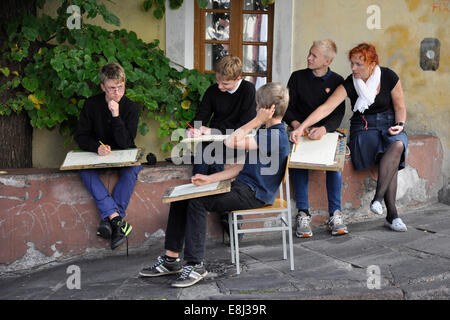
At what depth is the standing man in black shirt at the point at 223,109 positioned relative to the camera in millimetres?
4191

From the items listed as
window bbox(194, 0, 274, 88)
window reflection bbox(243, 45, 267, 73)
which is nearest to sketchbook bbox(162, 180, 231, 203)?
window bbox(194, 0, 274, 88)

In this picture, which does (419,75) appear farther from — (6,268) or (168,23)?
(6,268)

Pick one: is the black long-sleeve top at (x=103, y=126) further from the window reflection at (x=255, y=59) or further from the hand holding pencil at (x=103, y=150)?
the window reflection at (x=255, y=59)

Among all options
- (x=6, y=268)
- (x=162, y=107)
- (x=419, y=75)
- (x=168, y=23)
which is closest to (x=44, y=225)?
(x=6, y=268)

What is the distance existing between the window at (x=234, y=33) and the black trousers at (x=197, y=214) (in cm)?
263

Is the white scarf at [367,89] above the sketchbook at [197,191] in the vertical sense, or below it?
above

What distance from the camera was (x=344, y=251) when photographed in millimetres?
3916

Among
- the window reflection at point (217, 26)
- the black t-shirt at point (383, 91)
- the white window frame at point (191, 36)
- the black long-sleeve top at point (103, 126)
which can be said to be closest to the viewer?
the black long-sleeve top at point (103, 126)

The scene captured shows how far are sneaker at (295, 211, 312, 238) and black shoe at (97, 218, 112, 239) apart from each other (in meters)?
1.61

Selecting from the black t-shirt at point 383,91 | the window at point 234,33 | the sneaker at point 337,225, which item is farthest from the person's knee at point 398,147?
the window at point 234,33

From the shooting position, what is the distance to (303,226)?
4.40 metres

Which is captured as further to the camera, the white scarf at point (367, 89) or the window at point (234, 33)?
the window at point (234, 33)

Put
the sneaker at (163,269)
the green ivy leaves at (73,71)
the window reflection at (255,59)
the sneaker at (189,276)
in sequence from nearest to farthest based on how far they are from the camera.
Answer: the sneaker at (189,276) → the sneaker at (163,269) → the green ivy leaves at (73,71) → the window reflection at (255,59)

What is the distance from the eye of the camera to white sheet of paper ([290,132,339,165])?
4.14m
